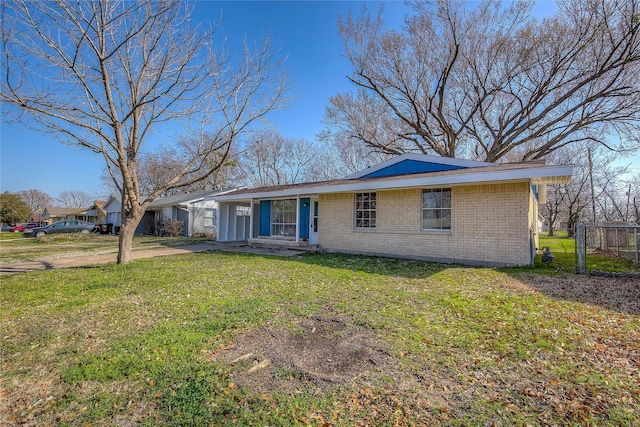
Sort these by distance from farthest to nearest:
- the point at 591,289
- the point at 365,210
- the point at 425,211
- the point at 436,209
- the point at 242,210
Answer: the point at 242,210, the point at 365,210, the point at 425,211, the point at 436,209, the point at 591,289

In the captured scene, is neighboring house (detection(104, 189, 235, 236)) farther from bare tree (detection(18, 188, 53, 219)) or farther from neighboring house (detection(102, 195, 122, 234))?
bare tree (detection(18, 188, 53, 219))

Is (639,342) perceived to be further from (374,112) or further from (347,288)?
(374,112)

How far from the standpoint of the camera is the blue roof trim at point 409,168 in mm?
11001

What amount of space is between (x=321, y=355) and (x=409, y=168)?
960 cm

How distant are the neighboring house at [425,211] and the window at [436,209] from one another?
0.03m

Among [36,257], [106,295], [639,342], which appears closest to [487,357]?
[639,342]

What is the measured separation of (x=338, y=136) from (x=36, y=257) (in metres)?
18.0

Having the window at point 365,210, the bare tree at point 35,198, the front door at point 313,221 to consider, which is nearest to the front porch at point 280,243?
the front door at point 313,221

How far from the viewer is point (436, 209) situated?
1003cm

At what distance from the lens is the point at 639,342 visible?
3723 mm

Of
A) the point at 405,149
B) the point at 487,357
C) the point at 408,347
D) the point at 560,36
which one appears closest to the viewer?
the point at 487,357

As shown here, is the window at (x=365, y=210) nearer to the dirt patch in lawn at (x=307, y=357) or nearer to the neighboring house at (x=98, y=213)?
the dirt patch in lawn at (x=307, y=357)

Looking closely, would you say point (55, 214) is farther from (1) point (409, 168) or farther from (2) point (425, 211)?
(2) point (425, 211)

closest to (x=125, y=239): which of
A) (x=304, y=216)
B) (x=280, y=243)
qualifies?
(x=280, y=243)
